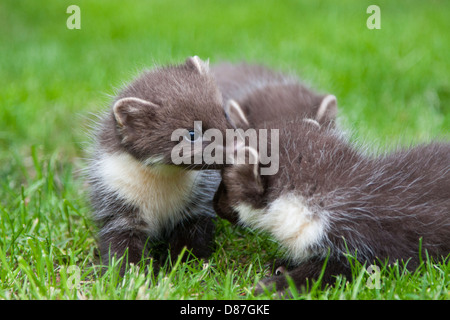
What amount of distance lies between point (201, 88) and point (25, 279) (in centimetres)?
196

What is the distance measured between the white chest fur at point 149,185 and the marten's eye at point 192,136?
0.32 m

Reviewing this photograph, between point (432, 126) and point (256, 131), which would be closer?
point (256, 131)

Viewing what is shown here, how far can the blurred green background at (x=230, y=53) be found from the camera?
24.6 ft

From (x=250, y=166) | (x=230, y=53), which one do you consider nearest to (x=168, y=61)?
(x=250, y=166)

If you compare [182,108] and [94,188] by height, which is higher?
[182,108]

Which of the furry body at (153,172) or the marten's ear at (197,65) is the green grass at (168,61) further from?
the marten's ear at (197,65)

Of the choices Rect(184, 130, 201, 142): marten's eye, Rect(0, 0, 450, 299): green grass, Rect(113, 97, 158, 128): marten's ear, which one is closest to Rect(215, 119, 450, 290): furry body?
Rect(0, 0, 450, 299): green grass

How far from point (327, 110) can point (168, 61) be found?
1.70 metres

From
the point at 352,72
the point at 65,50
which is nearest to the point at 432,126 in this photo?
the point at 352,72

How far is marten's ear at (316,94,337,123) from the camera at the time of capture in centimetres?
566

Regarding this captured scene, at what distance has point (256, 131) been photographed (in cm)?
454
